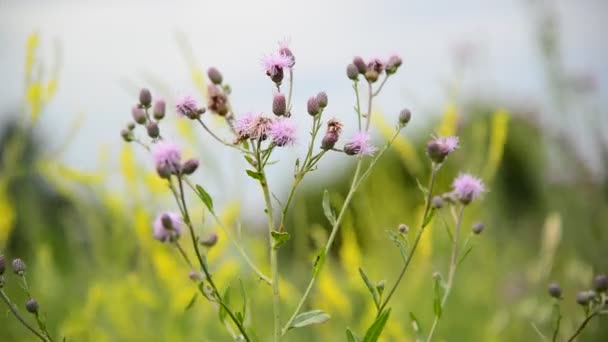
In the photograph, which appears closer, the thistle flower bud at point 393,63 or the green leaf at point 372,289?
the green leaf at point 372,289

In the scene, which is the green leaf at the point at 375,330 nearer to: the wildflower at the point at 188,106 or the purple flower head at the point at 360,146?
the purple flower head at the point at 360,146

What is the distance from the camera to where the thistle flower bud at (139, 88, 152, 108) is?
1.12 metres

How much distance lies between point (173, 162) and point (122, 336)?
5.78ft

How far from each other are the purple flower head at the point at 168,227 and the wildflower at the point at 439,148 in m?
0.35

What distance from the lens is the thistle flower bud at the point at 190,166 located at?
100 cm

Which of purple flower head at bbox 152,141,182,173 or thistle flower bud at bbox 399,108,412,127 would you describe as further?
thistle flower bud at bbox 399,108,412,127

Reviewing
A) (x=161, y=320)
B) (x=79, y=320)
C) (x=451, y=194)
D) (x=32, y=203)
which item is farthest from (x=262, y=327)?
(x=451, y=194)

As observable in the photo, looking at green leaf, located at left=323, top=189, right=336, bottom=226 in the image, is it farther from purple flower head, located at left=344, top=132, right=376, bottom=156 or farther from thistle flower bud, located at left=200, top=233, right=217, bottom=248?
thistle flower bud, located at left=200, top=233, right=217, bottom=248

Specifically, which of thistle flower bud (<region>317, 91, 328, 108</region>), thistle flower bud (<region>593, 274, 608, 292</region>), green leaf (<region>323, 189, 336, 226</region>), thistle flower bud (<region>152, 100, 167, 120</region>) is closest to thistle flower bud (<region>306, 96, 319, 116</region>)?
thistle flower bud (<region>317, 91, 328, 108</region>)

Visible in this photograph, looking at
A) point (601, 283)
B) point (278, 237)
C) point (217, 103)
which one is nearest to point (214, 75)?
point (217, 103)

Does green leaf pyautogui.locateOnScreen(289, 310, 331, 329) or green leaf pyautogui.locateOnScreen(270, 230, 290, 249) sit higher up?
green leaf pyautogui.locateOnScreen(270, 230, 290, 249)

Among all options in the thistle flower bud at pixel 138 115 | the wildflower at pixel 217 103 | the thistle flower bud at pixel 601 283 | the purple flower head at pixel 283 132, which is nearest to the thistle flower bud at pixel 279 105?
the purple flower head at pixel 283 132

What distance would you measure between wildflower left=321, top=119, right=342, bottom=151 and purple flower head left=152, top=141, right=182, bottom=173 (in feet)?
0.63

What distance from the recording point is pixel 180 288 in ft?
8.53
